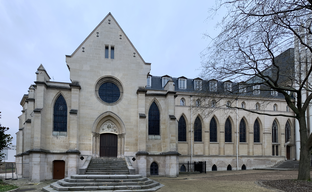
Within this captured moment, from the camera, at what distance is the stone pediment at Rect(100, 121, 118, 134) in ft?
85.5

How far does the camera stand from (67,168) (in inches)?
931

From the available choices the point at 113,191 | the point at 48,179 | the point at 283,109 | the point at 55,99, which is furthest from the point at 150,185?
the point at 283,109

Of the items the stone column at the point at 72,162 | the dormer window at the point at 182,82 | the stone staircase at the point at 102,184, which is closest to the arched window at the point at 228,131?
the dormer window at the point at 182,82

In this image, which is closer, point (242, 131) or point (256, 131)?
point (242, 131)

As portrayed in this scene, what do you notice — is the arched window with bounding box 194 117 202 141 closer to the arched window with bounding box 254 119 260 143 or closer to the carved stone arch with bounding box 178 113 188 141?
the carved stone arch with bounding box 178 113 188 141

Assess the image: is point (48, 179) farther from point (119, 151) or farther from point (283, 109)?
point (283, 109)

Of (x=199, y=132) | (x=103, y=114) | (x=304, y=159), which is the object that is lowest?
(x=304, y=159)

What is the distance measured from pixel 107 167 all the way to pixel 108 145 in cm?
389

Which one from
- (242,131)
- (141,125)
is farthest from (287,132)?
(141,125)

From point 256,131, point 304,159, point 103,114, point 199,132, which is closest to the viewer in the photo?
point 304,159

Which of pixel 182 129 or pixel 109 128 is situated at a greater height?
pixel 109 128

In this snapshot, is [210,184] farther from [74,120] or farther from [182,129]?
[182,129]

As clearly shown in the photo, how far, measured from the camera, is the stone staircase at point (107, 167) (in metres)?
21.3

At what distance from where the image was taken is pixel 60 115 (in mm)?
24969
